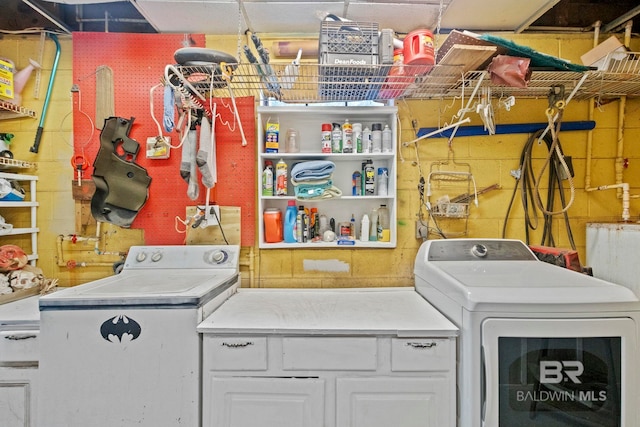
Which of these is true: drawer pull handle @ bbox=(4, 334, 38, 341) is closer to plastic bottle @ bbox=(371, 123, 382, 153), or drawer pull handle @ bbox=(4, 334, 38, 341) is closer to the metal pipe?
plastic bottle @ bbox=(371, 123, 382, 153)

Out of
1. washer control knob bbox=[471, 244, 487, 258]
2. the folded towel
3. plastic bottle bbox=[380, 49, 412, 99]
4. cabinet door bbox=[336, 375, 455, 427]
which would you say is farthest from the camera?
the folded towel

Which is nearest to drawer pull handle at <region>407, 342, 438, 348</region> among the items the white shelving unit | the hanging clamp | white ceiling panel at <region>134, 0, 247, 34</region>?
the hanging clamp

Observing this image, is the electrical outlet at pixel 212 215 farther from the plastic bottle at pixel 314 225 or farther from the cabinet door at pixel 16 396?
the cabinet door at pixel 16 396

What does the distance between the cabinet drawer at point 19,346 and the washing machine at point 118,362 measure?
0.65ft

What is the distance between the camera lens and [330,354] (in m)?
1.42

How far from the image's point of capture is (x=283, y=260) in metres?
2.24

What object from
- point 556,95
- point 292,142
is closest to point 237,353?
point 292,142

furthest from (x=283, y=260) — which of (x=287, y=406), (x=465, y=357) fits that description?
(x=465, y=357)

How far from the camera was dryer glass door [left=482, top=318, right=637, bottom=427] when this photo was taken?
1.27 metres

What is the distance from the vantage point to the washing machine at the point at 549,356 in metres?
1.27

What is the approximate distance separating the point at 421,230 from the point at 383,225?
26cm

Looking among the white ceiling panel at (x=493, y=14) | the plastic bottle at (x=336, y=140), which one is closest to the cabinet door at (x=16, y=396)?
the plastic bottle at (x=336, y=140)

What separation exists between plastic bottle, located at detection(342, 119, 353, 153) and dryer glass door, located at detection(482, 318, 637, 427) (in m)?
1.27

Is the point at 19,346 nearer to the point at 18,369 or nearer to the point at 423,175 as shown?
the point at 18,369
